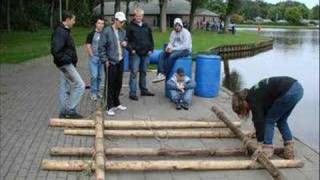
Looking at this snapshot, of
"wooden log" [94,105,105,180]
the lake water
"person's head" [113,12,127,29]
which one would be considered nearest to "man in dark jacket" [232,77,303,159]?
"wooden log" [94,105,105,180]

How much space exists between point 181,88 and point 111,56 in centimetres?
167

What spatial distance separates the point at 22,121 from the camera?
35.5ft

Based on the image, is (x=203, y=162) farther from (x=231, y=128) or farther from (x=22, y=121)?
(x=22, y=121)

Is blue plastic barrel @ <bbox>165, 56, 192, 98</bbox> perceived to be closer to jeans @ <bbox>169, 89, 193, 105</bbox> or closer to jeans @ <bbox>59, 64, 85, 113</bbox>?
jeans @ <bbox>169, 89, 193, 105</bbox>

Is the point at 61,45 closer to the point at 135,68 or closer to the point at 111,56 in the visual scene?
A: the point at 111,56

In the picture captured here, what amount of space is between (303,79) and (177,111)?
16.6 m

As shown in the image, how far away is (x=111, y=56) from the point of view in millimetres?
11453

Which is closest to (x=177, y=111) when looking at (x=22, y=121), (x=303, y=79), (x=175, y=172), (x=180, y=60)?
(x=180, y=60)

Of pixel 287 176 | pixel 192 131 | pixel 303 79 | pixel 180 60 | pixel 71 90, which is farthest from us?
pixel 303 79

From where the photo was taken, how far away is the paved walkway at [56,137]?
766 cm

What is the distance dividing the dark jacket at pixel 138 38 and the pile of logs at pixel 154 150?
2.73 m

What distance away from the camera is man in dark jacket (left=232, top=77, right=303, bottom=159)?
7.90 metres

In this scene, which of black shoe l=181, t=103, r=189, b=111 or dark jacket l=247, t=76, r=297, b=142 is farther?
black shoe l=181, t=103, r=189, b=111

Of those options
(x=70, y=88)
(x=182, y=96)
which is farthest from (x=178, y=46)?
(x=70, y=88)
